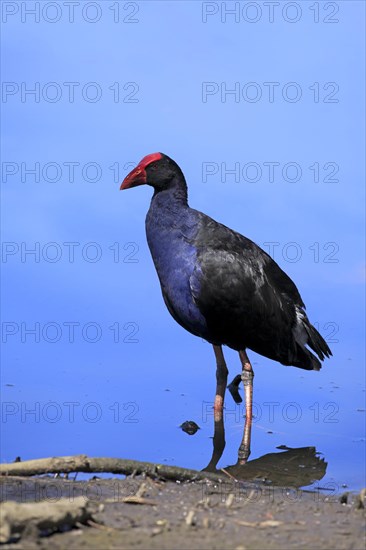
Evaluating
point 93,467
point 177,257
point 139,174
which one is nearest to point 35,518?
point 93,467

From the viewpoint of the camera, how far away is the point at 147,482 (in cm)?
727

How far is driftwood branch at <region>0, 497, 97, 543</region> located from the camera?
5395mm

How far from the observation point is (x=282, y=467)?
30.8 ft

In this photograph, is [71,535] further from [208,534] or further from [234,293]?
[234,293]

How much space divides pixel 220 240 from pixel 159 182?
106 cm

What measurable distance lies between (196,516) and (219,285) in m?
3.97

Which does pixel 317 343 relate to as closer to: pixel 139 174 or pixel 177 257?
pixel 177 257

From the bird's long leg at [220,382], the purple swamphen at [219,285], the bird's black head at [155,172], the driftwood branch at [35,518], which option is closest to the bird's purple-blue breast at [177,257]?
the purple swamphen at [219,285]

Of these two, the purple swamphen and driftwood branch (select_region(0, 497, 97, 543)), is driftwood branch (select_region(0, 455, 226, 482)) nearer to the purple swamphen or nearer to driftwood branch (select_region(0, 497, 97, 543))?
driftwood branch (select_region(0, 497, 97, 543))

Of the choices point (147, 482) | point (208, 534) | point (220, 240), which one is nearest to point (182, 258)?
point (220, 240)

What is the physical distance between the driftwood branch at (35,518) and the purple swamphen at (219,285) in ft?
14.4

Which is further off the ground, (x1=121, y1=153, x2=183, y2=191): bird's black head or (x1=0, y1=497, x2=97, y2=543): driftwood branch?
(x1=121, y1=153, x2=183, y2=191): bird's black head

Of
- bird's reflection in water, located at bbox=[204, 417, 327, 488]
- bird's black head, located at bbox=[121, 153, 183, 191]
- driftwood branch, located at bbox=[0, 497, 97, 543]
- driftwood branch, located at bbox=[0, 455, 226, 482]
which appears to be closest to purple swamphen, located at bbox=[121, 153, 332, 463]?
bird's black head, located at bbox=[121, 153, 183, 191]

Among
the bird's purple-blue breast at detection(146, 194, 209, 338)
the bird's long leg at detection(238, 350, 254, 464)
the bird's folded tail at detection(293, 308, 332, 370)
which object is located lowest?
the bird's long leg at detection(238, 350, 254, 464)
